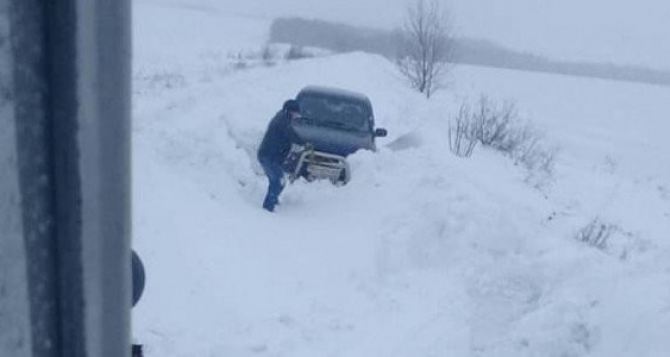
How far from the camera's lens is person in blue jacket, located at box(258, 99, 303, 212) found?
1205 centimetres

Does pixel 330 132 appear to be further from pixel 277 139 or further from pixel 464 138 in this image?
pixel 464 138

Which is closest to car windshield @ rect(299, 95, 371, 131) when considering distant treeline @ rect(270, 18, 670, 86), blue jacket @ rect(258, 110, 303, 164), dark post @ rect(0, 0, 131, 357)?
blue jacket @ rect(258, 110, 303, 164)

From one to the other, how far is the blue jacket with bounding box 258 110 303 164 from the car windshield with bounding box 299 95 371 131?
9.27 feet

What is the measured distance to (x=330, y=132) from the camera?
14820 millimetres

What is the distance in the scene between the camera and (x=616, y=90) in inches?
2510

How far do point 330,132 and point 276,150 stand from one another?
278 cm

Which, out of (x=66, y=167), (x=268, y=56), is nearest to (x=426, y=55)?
(x=268, y=56)

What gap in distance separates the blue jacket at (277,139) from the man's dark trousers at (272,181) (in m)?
0.06

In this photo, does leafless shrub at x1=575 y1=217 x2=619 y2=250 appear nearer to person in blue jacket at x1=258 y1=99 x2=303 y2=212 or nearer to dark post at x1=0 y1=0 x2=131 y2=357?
person in blue jacket at x1=258 y1=99 x2=303 y2=212

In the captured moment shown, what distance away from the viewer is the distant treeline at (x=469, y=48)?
244 ft

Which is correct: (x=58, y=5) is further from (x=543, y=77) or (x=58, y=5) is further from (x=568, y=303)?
(x=543, y=77)

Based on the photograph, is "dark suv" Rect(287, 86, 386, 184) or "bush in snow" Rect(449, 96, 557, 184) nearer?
"dark suv" Rect(287, 86, 386, 184)

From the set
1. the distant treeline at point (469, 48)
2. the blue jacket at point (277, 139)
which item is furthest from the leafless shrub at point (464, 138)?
the distant treeline at point (469, 48)

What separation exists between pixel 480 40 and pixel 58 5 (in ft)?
275
